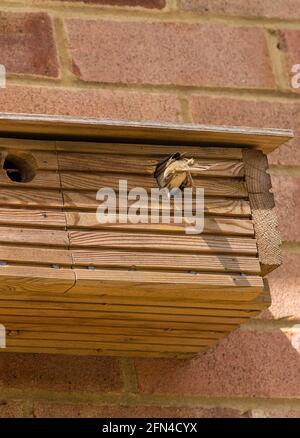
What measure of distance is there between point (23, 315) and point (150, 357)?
31 centimetres

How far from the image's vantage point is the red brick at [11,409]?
197cm

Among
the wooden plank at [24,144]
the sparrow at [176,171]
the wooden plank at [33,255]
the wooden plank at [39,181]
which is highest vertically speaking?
the wooden plank at [24,144]

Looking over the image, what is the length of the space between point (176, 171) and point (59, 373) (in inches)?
16.4

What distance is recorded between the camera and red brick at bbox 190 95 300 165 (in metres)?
2.21

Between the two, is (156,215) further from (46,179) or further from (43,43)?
(43,43)

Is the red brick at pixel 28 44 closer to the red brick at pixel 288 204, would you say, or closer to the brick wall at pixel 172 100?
the brick wall at pixel 172 100

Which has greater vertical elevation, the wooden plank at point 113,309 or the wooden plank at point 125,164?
the wooden plank at point 125,164

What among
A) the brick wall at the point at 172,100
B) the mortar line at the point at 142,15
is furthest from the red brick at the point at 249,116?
the mortar line at the point at 142,15

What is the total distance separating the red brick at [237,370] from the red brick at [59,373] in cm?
5

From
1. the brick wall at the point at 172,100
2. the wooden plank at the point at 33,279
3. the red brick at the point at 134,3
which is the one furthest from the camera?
the red brick at the point at 134,3

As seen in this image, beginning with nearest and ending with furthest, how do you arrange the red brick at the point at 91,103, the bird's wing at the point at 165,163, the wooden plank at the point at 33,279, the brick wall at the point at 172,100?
the wooden plank at the point at 33,279
the bird's wing at the point at 165,163
the brick wall at the point at 172,100
the red brick at the point at 91,103

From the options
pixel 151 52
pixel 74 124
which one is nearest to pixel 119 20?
pixel 151 52

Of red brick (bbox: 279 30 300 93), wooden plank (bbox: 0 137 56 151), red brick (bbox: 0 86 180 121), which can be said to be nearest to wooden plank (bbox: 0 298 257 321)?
wooden plank (bbox: 0 137 56 151)

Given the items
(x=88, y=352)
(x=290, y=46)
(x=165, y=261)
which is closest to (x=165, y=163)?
(x=165, y=261)
